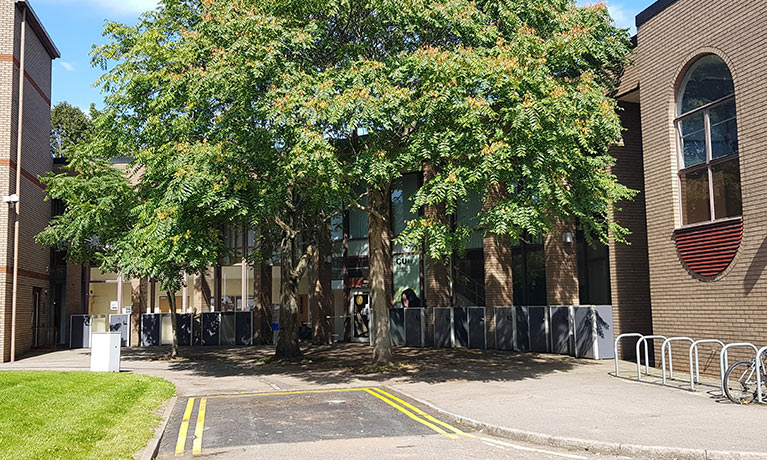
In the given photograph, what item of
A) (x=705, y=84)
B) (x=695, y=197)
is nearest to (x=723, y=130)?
(x=705, y=84)

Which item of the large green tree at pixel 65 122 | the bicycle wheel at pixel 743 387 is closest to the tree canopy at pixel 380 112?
the bicycle wheel at pixel 743 387

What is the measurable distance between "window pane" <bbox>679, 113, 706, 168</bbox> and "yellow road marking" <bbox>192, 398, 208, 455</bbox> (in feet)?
39.1

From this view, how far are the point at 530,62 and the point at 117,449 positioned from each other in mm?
10310

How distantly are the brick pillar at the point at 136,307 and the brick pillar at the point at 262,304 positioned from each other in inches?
214

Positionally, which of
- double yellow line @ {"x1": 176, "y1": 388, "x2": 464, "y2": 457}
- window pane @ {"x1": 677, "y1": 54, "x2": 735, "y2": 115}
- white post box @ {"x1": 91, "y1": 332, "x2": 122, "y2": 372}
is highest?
window pane @ {"x1": 677, "y1": 54, "x2": 735, "y2": 115}

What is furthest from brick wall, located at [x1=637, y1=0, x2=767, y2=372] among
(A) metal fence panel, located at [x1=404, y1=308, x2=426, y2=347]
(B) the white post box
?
(B) the white post box

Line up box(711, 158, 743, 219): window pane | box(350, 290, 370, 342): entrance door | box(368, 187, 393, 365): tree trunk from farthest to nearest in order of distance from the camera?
box(350, 290, 370, 342): entrance door → box(368, 187, 393, 365): tree trunk → box(711, 158, 743, 219): window pane

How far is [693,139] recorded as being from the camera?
15164 millimetres

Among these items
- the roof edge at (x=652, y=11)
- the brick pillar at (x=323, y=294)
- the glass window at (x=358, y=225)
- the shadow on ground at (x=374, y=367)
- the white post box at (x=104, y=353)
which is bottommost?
the shadow on ground at (x=374, y=367)

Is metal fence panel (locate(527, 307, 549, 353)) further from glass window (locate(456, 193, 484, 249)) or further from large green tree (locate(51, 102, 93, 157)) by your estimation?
large green tree (locate(51, 102, 93, 157))

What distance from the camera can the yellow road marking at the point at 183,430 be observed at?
28.2ft

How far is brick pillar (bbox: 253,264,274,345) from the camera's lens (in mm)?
29328

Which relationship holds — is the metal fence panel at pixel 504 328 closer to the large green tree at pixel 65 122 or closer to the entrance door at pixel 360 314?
the entrance door at pixel 360 314

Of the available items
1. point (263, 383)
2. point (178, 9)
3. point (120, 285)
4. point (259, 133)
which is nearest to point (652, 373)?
point (263, 383)
